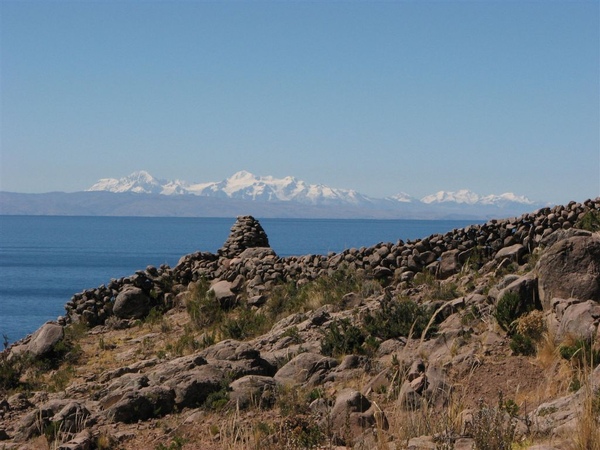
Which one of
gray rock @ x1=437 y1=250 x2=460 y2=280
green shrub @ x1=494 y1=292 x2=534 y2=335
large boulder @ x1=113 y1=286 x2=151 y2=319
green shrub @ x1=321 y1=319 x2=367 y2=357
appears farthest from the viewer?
large boulder @ x1=113 y1=286 x2=151 y2=319

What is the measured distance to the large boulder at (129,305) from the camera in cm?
2556

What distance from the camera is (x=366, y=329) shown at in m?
16.9

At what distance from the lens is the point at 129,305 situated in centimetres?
2562

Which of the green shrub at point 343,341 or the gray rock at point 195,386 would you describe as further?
the green shrub at point 343,341

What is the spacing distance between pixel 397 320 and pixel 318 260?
25.5 ft

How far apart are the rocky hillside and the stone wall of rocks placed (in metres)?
0.07

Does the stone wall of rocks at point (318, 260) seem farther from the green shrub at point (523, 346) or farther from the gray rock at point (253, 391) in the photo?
the gray rock at point (253, 391)

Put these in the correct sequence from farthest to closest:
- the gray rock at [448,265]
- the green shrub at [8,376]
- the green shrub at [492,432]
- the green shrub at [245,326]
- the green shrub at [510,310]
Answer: the gray rock at [448,265], the green shrub at [245,326], the green shrub at [8,376], the green shrub at [510,310], the green shrub at [492,432]

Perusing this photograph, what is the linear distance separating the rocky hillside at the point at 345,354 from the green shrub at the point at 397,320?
50 mm

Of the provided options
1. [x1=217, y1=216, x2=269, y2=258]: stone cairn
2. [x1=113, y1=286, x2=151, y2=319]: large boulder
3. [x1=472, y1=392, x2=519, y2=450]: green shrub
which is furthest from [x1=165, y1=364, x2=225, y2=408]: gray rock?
[x1=217, y1=216, x2=269, y2=258]: stone cairn

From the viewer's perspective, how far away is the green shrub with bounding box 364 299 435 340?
53.6 ft

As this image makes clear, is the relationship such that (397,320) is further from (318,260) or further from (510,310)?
(318,260)

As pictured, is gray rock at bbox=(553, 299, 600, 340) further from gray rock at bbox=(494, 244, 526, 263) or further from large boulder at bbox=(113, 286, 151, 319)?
large boulder at bbox=(113, 286, 151, 319)

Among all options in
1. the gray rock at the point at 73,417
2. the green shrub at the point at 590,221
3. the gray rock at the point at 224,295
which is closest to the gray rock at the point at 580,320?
the green shrub at the point at 590,221
